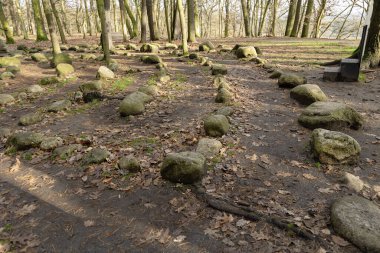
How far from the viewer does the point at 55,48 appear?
1310cm

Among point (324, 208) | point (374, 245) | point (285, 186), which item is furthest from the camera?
point (285, 186)

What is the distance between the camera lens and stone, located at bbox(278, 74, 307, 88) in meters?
8.99

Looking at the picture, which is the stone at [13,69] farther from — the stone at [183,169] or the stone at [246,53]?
the stone at [183,169]

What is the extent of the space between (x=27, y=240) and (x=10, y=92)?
847 centimetres

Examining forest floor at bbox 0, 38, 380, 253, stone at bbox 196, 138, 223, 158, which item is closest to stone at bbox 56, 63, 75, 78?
forest floor at bbox 0, 38, 380, 253

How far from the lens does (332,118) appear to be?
608 cm

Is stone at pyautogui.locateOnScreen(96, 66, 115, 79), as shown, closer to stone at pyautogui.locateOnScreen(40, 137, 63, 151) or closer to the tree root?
stone at pyautogui.locateOnScreen(40, 137, 63, 151)

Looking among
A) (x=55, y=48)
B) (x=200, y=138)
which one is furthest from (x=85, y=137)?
(x=55, y=48)

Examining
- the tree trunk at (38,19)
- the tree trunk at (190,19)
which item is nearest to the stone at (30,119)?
the tree trunk at (190,19)

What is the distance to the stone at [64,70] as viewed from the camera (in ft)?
39.1

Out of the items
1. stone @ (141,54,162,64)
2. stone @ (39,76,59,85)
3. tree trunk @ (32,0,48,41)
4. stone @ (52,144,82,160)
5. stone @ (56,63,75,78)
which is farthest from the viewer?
tree trunk @ (32,0,48,41)

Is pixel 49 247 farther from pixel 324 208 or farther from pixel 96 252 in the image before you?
pixel 324 208

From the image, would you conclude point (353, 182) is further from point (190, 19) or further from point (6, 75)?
point (190, 19)

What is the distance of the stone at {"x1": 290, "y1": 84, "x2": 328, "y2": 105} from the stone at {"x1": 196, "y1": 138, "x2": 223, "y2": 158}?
3349mm
